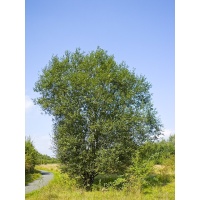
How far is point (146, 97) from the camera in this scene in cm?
1210

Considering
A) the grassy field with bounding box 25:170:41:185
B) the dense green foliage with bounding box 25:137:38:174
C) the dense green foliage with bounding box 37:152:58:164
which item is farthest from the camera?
the grassy field with bounding box 25:170:41:185

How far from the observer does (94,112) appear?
36.5 feet

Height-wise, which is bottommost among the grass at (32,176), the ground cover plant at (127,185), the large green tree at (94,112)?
the grass at (32,176)

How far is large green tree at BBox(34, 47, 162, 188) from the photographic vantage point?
426 inches

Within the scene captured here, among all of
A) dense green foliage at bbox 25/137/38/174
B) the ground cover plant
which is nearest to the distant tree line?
dense green foliage at bbox 25/137/38/174

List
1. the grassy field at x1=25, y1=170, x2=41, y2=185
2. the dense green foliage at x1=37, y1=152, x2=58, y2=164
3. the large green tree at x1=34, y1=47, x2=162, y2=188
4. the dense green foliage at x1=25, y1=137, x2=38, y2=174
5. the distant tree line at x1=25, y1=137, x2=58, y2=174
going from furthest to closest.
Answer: the grassy field at x1=25, y1=170, x2=41, y2=185, the dense green foliage at x1=25, y1=137, x2=38, y2=174, the distant tree line at x1=25, y1=137, x2=58, y2=174, the dense green foliage at x1=37, y1=152, x2=58, y2=164, the large green tree at x1=34, y1=47, x2=162, y2=188

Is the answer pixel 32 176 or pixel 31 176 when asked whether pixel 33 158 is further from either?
pixel 32 176

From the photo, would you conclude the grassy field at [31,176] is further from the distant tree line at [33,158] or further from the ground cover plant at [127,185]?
the distant tree line at [33,158]

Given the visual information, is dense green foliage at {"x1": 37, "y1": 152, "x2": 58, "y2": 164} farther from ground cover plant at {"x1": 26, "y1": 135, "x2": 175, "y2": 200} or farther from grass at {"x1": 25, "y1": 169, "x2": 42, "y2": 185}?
grass at {"x1": 25, "y1": 169, "x2": 42, "y2": 185}

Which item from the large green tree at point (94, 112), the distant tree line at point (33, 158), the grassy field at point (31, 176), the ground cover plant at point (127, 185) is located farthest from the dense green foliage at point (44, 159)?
the grassy field at point (31, 176)

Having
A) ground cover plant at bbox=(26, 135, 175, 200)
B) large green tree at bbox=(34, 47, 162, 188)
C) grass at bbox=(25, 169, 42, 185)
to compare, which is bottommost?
grass at bbox=(25, 169, 42, 185)

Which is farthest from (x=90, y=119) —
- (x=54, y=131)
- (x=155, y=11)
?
(x=155, y=11)

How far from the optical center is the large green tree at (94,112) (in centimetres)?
1081
